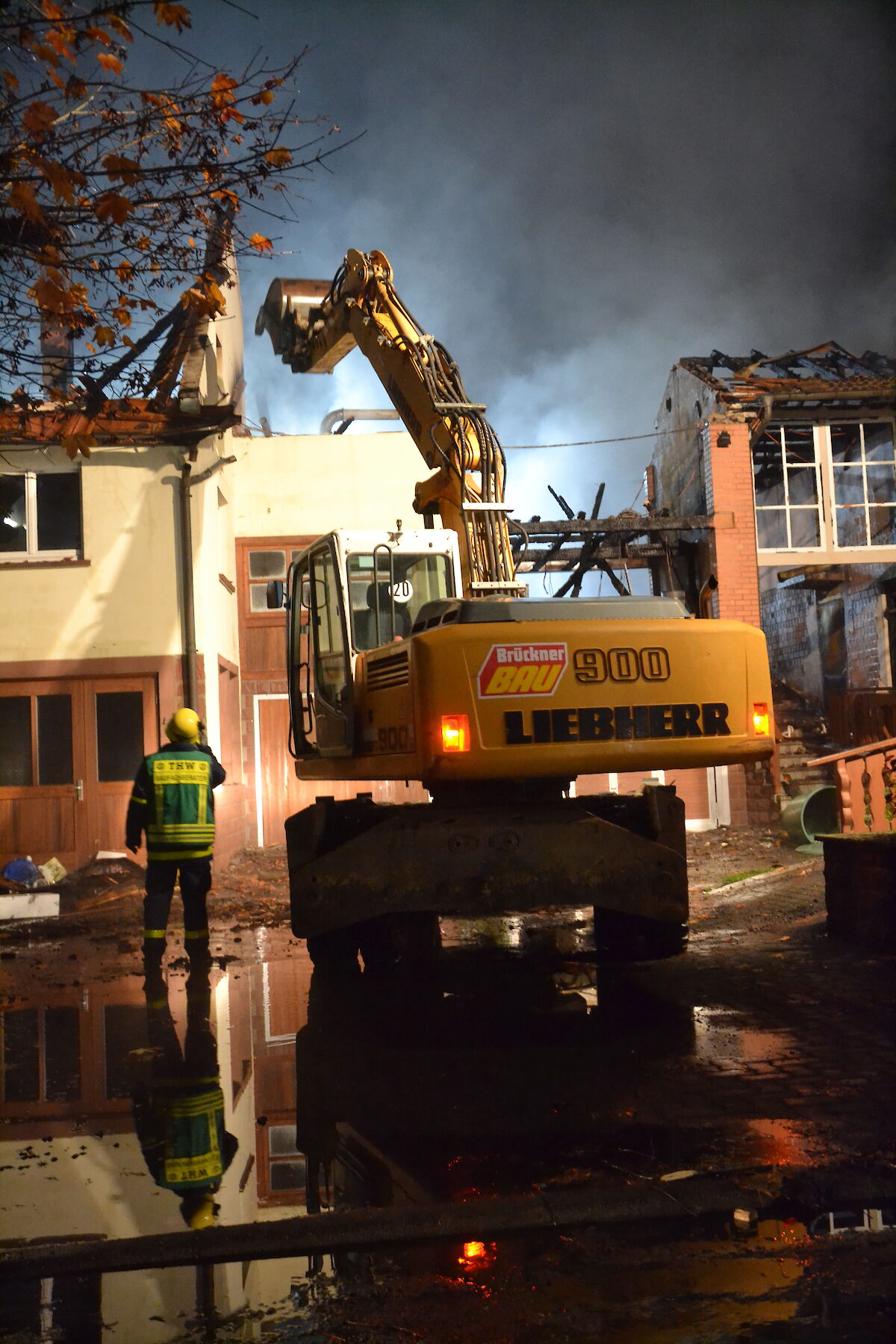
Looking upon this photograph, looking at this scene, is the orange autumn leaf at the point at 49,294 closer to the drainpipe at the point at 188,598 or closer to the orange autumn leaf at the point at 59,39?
the orange autumn leaf at the point at 59,39

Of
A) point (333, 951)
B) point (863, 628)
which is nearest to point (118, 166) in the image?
point (333, 951)

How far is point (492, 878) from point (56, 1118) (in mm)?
2718

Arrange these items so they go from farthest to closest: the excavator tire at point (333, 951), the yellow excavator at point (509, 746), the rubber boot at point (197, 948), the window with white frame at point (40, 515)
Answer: the window with white frame at point (40, 515) → the rubber boot at point (197, 948) → the excavator tire at point (333, 951) → the yellow excavator at point (509, 746)

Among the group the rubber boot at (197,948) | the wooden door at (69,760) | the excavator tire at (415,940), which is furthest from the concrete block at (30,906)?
the excavator tire at (415,940)

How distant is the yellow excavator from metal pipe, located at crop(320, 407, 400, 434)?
13645 millimetres

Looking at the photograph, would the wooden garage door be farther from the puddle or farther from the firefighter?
the puddle

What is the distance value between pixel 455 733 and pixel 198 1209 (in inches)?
123

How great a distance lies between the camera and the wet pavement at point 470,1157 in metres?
3.04

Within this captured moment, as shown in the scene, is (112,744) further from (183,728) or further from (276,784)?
(183,728)

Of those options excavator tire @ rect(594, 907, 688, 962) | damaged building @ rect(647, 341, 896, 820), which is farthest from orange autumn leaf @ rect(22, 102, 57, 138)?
damaged building @ rect(647, 341, 896, 820)

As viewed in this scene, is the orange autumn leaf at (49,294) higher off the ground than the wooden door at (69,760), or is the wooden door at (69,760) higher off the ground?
the orange autumn leaf at (49,294)

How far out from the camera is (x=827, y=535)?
18.7 m

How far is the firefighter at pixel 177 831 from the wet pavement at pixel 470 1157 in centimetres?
76

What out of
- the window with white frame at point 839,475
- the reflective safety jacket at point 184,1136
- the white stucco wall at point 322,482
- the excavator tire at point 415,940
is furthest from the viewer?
the window with white frame at point 839,475
